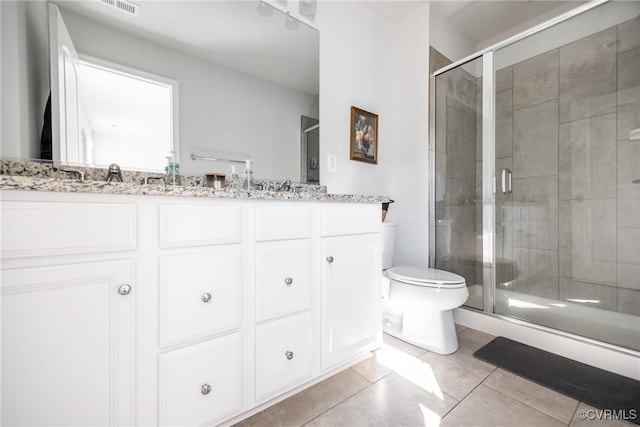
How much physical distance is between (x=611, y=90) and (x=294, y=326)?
8.11 feet

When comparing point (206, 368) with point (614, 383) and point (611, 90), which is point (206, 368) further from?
point (611, 90)

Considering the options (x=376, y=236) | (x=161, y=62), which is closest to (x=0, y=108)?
(x=161, y=62)

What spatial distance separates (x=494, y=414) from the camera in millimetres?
1073

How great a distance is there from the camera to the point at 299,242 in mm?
1117

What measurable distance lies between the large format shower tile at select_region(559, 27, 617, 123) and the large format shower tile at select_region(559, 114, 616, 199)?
76 mm

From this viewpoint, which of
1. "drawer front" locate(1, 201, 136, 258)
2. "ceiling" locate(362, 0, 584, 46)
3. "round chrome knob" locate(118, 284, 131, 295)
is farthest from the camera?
"ceiling" locate(362, 0, 584, 46)

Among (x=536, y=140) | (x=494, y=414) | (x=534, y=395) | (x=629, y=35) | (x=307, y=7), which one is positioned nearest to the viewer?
(x=494, y=414)

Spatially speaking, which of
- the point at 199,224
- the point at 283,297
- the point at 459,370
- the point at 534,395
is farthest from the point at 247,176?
the point at 534,395

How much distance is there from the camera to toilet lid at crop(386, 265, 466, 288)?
145 centimetres

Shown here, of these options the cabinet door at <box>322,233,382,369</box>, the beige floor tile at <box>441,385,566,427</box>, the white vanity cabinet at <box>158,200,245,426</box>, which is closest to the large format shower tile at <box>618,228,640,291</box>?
the beige floor tile at <box>441,385,566,427</box>

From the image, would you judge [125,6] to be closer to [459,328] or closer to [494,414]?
[494,414]

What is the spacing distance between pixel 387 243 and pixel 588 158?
151 cm

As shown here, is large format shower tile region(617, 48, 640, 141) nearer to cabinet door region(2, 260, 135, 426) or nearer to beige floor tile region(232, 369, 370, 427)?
beige floor tile region(232, 369, 370, 427)

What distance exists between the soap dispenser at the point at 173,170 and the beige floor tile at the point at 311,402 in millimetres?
1059
